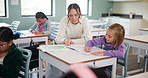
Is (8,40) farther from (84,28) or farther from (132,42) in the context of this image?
(132,42)

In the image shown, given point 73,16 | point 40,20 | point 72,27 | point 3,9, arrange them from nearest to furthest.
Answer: point 73,16, point 72,27, point 40,20, point 3,9

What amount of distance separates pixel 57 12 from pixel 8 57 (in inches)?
182

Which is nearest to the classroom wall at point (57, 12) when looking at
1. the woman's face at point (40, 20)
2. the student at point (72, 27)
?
the woman's face at point (40, 20)

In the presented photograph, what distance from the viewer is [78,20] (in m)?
2.43

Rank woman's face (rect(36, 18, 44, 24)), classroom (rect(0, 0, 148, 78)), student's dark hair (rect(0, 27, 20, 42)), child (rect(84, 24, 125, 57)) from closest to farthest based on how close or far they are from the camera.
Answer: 1. classroom (rect(0, 0, 148, 78))
2. student's dark hair (rect(0, 27, 20, 42))
3. child (rect(84, 24, 125, 57))
4. woman's face (rect(36, 18, 44, 24))

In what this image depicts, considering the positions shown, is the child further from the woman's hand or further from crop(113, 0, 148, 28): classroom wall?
crop(113, 0, 148, 28): classroom wall

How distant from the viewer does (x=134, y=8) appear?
6711mm

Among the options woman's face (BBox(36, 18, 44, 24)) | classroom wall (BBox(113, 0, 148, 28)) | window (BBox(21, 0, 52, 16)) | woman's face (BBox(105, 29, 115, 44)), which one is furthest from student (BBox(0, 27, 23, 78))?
classroom wall (BBox(113, 0, 148, 28))

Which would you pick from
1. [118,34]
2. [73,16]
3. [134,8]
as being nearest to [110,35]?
[118,34]

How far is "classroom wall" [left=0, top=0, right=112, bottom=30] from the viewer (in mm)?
5351

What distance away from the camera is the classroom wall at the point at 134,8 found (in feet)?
20.8

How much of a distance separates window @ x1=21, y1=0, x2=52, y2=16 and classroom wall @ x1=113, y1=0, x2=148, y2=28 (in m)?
2.84

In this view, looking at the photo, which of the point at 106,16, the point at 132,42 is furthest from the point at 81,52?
the point at 106,16

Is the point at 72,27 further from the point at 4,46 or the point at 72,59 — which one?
the point at 4,46
